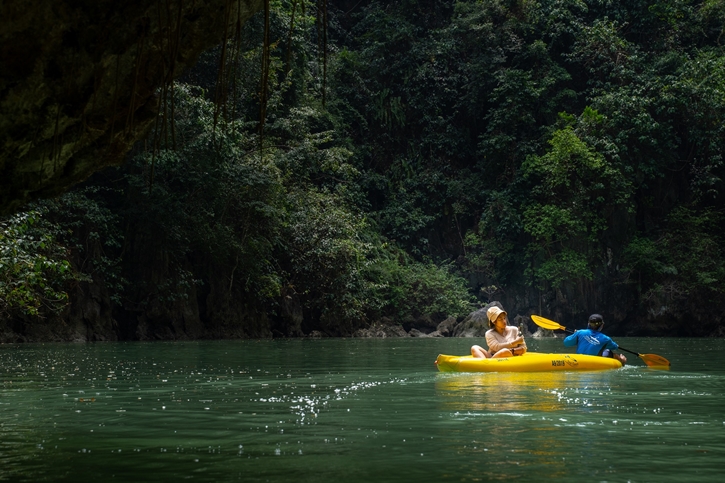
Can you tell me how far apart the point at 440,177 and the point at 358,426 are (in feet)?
79.5

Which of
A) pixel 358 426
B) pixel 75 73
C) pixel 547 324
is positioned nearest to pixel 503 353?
pixel 547 324

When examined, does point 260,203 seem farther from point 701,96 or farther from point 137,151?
point 701,96

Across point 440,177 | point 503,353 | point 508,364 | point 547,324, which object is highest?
point 440,177

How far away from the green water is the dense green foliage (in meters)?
10.8

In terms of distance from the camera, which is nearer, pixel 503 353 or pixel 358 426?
pixel 358 426

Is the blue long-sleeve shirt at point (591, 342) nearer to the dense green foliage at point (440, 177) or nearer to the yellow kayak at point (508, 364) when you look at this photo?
the yellow kayak at point (508, 364)

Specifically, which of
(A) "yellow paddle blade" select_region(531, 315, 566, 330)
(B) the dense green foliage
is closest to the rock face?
(A) "yellow paddle blade" select_region(531, 315, 566, 330)

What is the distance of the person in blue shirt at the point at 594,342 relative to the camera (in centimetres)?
1136

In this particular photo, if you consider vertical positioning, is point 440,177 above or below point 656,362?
above

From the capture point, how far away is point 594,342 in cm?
1139

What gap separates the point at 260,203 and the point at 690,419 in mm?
16226

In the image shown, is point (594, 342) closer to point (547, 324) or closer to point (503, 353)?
point (547, 324)

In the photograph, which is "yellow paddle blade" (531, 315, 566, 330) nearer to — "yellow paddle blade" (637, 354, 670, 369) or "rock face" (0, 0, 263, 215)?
"yellow paddle blade" (637, 354, 670, 369)

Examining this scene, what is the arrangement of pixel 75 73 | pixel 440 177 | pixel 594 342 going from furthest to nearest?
1. pixel 440 177
2. pixel 594 342
3. pixel 75 73
